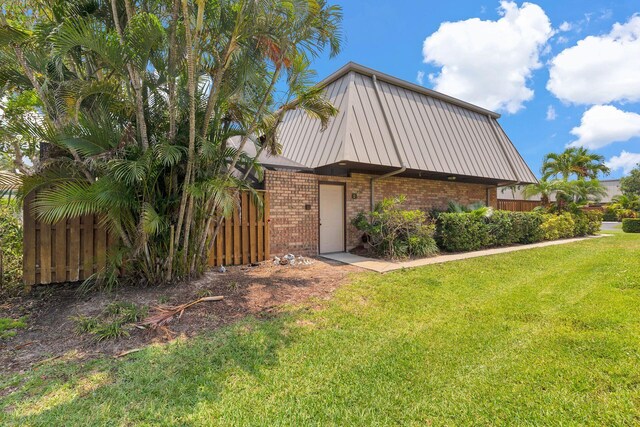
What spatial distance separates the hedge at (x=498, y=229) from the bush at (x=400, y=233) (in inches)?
→ 47.5

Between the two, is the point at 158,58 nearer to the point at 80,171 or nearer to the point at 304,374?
the point at 80,171

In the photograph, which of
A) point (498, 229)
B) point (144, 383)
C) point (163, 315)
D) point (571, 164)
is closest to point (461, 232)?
point (498, 229)

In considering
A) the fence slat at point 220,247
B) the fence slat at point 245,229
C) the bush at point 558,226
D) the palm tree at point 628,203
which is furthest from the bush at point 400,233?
the palm tree at point 628,203

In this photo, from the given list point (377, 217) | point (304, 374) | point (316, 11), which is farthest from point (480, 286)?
point (316, 11)

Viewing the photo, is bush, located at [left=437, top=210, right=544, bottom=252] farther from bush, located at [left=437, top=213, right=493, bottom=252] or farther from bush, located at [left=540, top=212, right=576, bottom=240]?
bush, located at [left=540, top=212, right=576, bottom=240]

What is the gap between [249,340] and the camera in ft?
11.1

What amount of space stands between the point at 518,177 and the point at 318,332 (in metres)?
12.8

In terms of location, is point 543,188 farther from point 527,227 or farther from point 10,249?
point 10,249

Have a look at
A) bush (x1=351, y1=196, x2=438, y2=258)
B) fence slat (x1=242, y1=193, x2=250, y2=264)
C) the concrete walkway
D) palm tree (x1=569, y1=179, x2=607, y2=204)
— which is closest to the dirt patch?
fence slat (x1=242, y1=193, x2=250, y2=264)

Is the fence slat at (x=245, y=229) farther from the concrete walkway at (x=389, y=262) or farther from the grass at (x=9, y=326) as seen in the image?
the grass at (x=9, y=326)

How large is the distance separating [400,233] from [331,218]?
7.40 feet

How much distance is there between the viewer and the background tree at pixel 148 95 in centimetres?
404

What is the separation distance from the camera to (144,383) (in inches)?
101

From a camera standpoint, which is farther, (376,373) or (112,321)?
(112,321)
